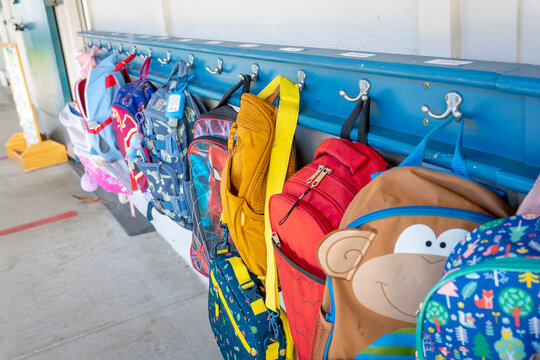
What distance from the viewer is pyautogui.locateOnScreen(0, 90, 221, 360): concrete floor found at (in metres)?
2.49

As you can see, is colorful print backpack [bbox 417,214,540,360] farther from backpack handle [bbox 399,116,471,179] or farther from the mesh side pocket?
the mesh side pocket

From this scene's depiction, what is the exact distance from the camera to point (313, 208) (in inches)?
49.7

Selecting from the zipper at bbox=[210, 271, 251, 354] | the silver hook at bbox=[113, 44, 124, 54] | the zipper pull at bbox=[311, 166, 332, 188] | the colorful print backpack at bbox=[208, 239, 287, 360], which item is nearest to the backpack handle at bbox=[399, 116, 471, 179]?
the zipper pull at bbox=[311, 166, 332, 188]

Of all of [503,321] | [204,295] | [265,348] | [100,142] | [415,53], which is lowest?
[204,295]

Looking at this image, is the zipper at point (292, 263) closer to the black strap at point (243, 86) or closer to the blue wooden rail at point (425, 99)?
the blue wooden rail at point (425, 99)

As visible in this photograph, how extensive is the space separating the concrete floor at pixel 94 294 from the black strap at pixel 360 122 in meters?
1.44

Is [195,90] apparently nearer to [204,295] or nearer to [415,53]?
[415,53]

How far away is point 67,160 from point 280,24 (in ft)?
14.4

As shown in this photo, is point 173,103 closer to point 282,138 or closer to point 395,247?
point 282,138

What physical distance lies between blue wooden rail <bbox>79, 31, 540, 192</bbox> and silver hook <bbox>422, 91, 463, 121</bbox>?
1cm

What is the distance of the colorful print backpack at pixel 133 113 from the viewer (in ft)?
8.00

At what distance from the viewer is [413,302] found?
1.01 metres

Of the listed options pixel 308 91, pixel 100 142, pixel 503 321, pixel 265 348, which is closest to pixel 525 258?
pixel 503 321

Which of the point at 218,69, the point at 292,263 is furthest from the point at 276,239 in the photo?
the point at 218,69
